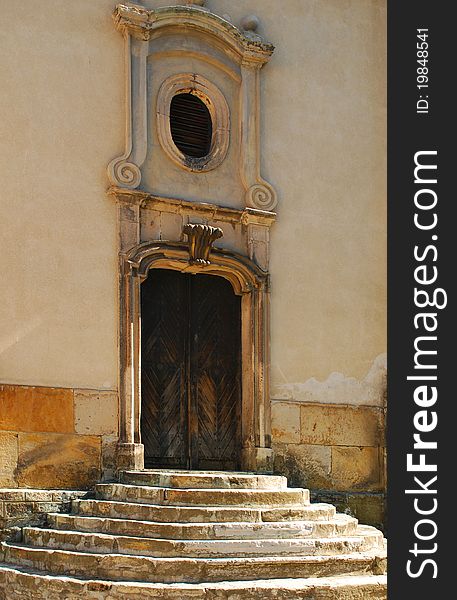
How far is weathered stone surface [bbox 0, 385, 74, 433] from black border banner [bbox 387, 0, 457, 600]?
309 centimetres

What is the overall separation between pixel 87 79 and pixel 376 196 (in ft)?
12.2

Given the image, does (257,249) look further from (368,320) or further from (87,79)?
(87,79)

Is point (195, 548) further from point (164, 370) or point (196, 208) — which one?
point (196, 208)

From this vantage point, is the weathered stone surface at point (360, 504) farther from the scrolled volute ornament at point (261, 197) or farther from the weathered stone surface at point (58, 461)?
the scrolled volute ornament at point (261, 197)

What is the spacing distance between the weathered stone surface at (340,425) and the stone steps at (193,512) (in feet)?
6.85

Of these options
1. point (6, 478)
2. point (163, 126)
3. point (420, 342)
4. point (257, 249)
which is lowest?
point (6, 478)

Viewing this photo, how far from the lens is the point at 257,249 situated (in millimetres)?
12000

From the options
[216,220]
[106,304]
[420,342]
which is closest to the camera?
[420,342]

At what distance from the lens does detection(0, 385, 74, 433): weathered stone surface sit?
10438 millimetres

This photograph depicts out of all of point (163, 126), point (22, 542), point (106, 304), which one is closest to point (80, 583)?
point (22, 542)

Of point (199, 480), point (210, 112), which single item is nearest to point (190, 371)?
point (199, 480)

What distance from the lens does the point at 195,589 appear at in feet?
28.6

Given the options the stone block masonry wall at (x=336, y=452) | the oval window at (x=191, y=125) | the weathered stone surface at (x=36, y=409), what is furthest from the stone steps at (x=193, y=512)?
the oval window at (x=191, y=125)

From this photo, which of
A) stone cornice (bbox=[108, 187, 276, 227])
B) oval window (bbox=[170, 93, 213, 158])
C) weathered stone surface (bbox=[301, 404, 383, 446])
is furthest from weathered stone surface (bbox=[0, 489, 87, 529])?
oval window (bbox=[170, 93, 213, 158])
